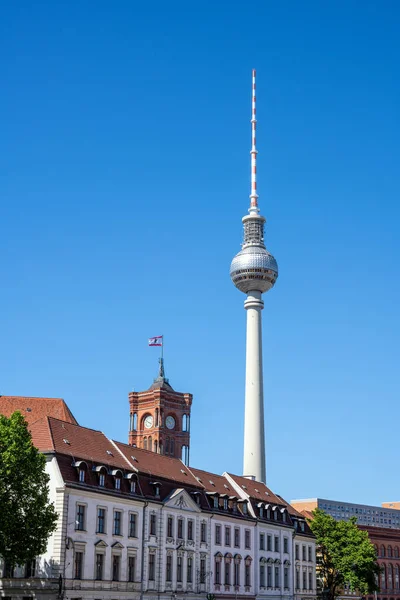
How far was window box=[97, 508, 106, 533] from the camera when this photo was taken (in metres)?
71.3

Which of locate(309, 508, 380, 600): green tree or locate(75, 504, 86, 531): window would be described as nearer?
locate(75, 504, 86, 531): window

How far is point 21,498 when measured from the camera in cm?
5894

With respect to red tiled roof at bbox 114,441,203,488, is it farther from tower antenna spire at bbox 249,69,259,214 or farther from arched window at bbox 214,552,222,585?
tower antenna spire at bbox 249,69,259,214

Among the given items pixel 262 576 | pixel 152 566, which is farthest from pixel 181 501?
pixel 262 576

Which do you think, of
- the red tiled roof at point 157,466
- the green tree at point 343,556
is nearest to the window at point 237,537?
the red tiled roof at point 157,466

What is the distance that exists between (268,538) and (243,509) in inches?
226

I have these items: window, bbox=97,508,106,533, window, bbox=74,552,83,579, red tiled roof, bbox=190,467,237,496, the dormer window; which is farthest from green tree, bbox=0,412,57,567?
red tiled roof, bbox=190,467,237,496

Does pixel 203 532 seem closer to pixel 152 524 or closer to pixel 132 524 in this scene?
pixel 152 524

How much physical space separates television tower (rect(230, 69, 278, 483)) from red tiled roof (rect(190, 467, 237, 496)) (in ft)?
175

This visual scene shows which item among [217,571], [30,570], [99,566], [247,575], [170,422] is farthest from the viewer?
[170,422]

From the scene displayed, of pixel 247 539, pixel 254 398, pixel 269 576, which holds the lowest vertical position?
pixel 269 576

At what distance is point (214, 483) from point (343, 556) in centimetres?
2566

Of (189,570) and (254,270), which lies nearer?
(189,570)

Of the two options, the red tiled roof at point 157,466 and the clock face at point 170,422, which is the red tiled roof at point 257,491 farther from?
the clock face at point 170,422
